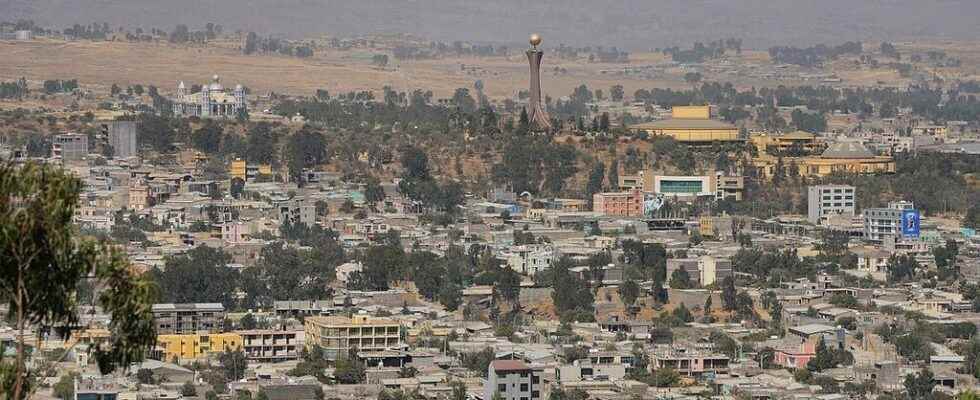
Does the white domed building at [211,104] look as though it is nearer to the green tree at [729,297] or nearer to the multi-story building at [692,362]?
the green tree at [729,297]

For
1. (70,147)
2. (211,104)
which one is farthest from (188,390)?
(211,104)

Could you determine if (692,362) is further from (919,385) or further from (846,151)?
(846,151)

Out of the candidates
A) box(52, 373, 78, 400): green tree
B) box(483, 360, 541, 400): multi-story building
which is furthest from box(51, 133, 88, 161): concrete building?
box(483, 360, 541, 400): multi-story building

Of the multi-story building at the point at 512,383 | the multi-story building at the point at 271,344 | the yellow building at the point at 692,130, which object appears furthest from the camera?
the yellow building at the point at 692,130

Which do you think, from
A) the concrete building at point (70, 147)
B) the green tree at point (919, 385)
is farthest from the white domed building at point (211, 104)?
the green tree at point (919, 385)

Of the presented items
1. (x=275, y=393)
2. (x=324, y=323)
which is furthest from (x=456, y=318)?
(x=275, y=393)

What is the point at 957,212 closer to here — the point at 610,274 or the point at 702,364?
the point at 610,274
